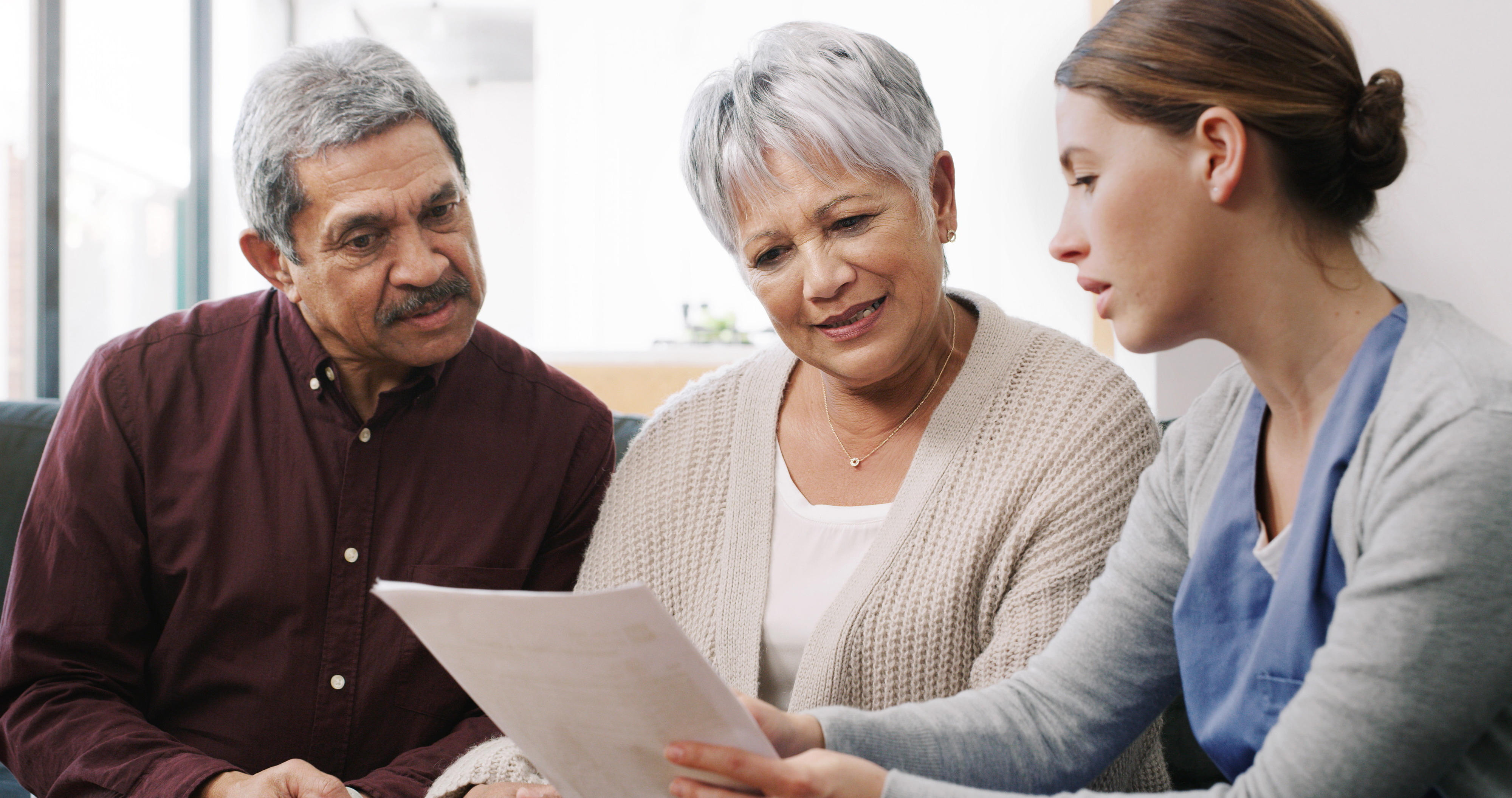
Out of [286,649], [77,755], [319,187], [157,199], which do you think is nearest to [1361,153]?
[319,187]

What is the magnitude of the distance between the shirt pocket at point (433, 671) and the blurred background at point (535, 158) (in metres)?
1.63

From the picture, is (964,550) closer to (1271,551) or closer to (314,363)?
(1271,551)

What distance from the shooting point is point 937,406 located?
1292 millimetres

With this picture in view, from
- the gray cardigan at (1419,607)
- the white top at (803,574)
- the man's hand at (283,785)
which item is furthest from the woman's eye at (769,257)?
the man's hand at (283,785)

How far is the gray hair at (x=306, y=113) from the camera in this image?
1299mm

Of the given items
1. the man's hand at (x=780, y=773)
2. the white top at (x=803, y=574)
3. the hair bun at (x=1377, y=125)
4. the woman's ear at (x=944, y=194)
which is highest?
the hair bun at (x=1377, y=125)

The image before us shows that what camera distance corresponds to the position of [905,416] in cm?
134

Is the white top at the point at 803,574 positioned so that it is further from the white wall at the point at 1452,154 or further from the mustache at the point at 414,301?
the white wall at the point at 1452,154

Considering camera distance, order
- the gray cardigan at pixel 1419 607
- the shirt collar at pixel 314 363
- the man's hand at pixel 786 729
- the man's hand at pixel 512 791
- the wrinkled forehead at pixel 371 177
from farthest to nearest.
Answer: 1. the shirt collar at pixel 314 363
2. the wrinkled forehead at pixel 371 177
3. the man's hand at pixel 512 791
4. the man's hand at pixel 786 729
5. the gray cardigan at pixel 1419 607

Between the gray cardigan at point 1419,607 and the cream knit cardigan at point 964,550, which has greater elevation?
the gray cardigan at point 1419,607

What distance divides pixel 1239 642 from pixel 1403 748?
0.20 metres

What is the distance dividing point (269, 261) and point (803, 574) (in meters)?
0.80

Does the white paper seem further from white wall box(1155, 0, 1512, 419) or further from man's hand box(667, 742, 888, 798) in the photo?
white wall box(1155, 0, 1512, 419)

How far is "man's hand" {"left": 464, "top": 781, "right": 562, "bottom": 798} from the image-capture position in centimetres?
108
